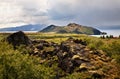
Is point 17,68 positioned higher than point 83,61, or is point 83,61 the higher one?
point 17,68

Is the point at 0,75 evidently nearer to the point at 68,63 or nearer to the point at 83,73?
the point at 83,73

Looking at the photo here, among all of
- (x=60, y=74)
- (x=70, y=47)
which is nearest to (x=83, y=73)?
(x=60, y=74)

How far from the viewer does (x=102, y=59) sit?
484 ft

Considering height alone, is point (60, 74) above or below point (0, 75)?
below

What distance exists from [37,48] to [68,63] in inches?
2112

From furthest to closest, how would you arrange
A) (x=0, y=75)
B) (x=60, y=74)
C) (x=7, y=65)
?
1. (x=60, y=74)
2. (x=7, y=65)
3. (x=0, y=75)

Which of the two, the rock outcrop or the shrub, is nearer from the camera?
the shrub

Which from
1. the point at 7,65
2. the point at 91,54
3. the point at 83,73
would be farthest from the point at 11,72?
the point at 91,54

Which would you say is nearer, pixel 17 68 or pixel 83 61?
pixel 17 68

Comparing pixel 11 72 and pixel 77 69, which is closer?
pixel 11 72

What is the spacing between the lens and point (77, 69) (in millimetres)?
136375

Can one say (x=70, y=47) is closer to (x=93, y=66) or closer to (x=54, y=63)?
(x=54, y=63)

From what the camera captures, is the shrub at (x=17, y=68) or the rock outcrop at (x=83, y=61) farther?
the rock outcrop at (x=83, y=61)

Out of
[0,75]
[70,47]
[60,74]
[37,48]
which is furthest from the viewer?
[37,48]
